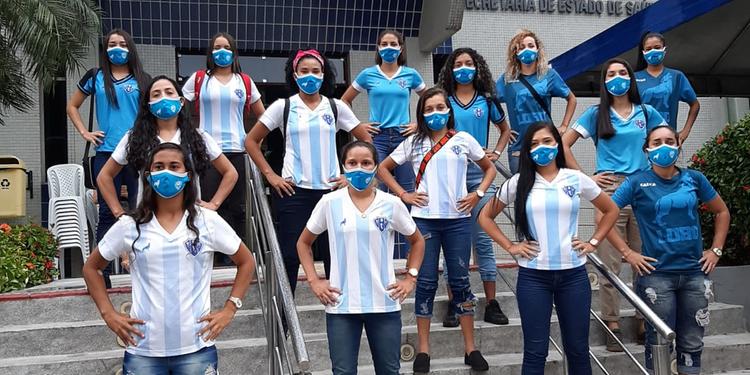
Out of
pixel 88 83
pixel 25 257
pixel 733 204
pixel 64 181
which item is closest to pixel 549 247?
pixel 733 204

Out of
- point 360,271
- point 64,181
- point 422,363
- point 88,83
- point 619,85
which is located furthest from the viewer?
point 64,181

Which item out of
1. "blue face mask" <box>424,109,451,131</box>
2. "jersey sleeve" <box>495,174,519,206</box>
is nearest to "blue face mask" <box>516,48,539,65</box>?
"blue face mask" <box>424,109,451,131</box>

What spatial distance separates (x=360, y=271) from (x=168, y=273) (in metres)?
1.00

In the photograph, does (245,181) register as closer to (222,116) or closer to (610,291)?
Answer: (222,116)

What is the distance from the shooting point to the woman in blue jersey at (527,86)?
19.3 feet

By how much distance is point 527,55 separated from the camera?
19.2ft

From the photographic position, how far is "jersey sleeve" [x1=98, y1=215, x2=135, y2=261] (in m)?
3.49

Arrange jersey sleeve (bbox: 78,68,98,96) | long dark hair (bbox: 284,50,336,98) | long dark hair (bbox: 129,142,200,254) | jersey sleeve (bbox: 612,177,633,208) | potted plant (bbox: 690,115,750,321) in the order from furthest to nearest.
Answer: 1. potted plant (bbox: 690,115,750,321)
2. jersey sleeve (bbox: 78,68,98,96)
3. long dark hair (bbox: 284,50,336,98)
4. jersey sleeve (bbox: 612,177,633,208)
5. long dark hair (bbox: 129,142,200,254)

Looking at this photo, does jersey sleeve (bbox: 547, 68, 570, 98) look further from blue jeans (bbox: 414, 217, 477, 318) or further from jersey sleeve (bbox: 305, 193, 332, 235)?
jersey sleeve (bbox: 305, 193, 332, 235)

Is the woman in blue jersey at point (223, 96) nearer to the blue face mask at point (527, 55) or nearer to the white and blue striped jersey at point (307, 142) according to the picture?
the white and blue striped jersey at point (307, 142)

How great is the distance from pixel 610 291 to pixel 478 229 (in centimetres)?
107

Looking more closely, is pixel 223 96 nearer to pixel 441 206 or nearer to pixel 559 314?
pixel 441 206

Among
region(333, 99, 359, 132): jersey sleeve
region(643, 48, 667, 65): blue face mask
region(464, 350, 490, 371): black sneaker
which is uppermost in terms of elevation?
region(643, 48, 667, 65): blue face mask

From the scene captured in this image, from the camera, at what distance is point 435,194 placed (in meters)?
4.94
